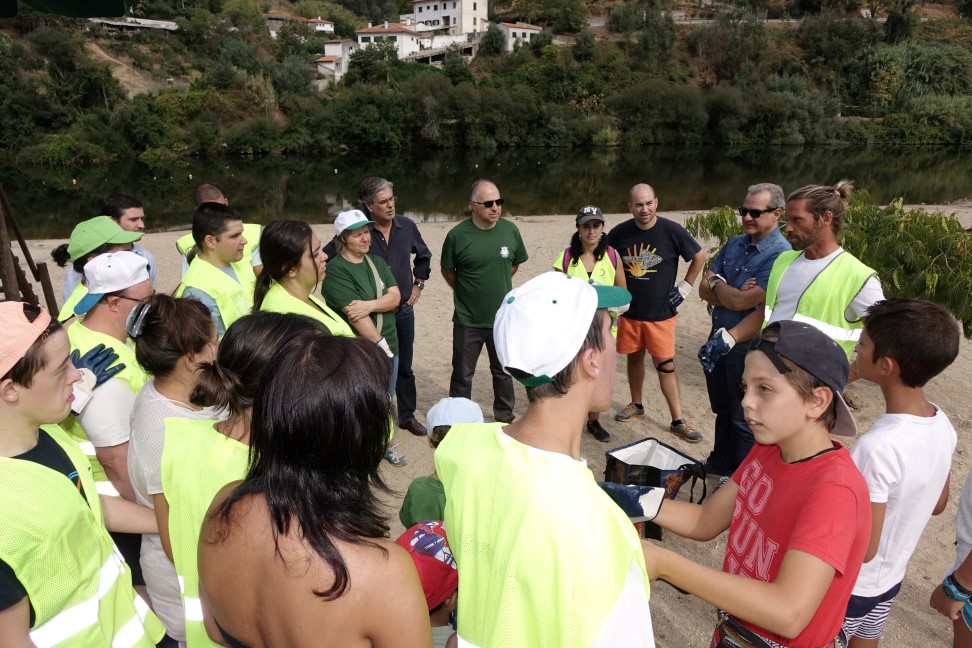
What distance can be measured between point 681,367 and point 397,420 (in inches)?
119

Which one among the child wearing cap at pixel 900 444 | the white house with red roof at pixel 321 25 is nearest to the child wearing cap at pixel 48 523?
the child wearing cap at pixel 900 444

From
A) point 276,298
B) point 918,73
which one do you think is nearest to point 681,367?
point 276,298

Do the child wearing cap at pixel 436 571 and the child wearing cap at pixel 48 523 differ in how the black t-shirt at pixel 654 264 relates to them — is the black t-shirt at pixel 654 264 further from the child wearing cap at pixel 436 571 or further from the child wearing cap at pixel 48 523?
the child wearing cap at pixel 48 523

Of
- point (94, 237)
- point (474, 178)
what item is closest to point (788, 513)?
point (94, 237)

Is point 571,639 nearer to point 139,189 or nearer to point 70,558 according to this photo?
point 70,558

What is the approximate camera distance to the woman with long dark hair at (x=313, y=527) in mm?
1234

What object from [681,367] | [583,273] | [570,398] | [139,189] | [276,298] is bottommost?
[139,189]

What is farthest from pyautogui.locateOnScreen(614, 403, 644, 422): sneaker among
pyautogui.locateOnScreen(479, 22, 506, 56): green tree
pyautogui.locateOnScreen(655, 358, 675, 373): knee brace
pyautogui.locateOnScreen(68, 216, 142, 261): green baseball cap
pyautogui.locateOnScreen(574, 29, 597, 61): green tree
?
pyautogui.locateOnScreen(479, 22, 506, 56): green tree

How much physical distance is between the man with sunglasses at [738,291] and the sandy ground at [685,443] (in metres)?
0.51

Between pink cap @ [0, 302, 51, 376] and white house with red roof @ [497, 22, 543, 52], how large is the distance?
73.9m

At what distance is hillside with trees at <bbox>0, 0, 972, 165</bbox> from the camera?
43438mm

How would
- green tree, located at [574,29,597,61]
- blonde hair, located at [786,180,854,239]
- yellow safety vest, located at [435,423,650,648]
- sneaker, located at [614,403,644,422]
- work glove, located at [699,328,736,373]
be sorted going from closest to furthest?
yellow safety vest, located at [435,423,650,648]
blonde hair, located at [786,180,854,239]
work glove, located at [699,328,736,373]
sneaker, located at [614,403,644,422]
green tree, located at [574,29,597,61]

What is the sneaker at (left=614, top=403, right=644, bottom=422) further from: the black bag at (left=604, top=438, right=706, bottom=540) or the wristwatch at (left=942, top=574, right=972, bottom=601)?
the wristwatch at (left=942, top=574, right=972, bottom=601)

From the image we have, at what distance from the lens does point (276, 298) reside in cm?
322
